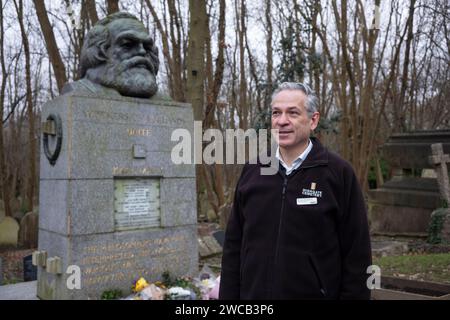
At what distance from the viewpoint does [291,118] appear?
2.50m

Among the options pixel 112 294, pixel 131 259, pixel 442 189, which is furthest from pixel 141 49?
pixel 442 189

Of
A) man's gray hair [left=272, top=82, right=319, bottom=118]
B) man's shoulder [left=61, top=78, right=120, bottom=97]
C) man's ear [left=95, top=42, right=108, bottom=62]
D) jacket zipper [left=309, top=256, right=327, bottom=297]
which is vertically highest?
man's ear [left=95, top=42, right=108, bottom=62]

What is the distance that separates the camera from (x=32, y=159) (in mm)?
17109

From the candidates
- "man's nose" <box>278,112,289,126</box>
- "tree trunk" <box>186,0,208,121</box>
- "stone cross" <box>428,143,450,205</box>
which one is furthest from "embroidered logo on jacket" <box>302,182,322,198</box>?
"stone cross" <box>428,143,450,205</box>

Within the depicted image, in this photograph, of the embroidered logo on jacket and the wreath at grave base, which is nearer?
the embroidered logo on jacket

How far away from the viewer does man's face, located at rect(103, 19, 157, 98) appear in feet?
19.5

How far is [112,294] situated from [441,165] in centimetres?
800

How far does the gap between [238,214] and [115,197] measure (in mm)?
3249

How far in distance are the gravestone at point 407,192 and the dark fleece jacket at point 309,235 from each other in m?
9.48

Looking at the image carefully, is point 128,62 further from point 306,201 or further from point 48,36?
point 48,36

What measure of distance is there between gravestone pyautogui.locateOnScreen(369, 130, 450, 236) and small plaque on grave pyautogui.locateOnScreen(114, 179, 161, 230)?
7746 mm

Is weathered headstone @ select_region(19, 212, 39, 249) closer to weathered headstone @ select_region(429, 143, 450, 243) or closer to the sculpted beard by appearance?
the sculpted beard

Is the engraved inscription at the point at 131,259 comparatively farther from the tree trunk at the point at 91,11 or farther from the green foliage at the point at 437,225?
the tree trunk at the point at 91,11
